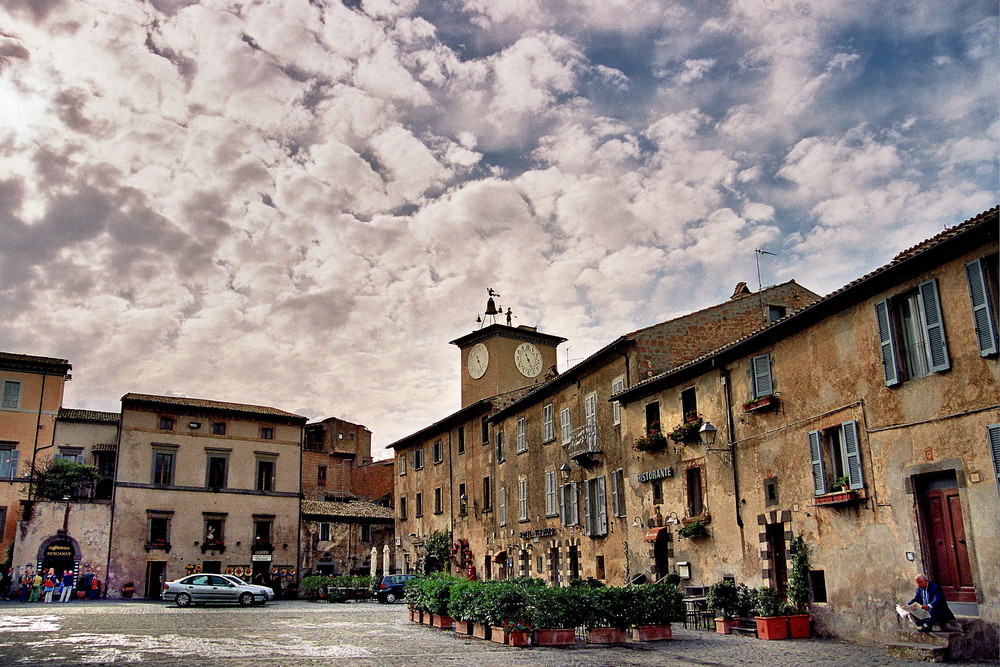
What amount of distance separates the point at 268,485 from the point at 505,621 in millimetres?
34632

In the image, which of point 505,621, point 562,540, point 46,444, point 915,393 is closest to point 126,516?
point 46,444

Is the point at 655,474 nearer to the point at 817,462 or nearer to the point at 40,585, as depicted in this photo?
the point at 817,462

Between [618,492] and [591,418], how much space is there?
10.3ft

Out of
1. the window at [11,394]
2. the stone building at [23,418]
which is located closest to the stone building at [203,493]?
the stone building at [23,418]

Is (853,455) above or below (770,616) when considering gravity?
above

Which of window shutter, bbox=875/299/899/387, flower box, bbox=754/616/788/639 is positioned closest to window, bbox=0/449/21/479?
flower box, bbox=754/616/788/639

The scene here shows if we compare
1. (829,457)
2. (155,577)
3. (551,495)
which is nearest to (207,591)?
(155,577)

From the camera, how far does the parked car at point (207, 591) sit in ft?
111

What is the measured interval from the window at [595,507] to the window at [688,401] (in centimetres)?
556

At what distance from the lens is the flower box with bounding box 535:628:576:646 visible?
17.0 m

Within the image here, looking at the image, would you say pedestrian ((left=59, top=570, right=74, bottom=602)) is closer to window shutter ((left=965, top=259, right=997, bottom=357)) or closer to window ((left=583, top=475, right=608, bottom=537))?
window ((left=583, top=475, right=608, bottom=537))

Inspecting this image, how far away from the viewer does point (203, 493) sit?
46469 millimetres

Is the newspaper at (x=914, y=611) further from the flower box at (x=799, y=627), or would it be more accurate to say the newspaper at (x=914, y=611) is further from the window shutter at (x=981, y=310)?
the window shutter at (x=981, y=310)

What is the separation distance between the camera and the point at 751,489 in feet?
69.4
